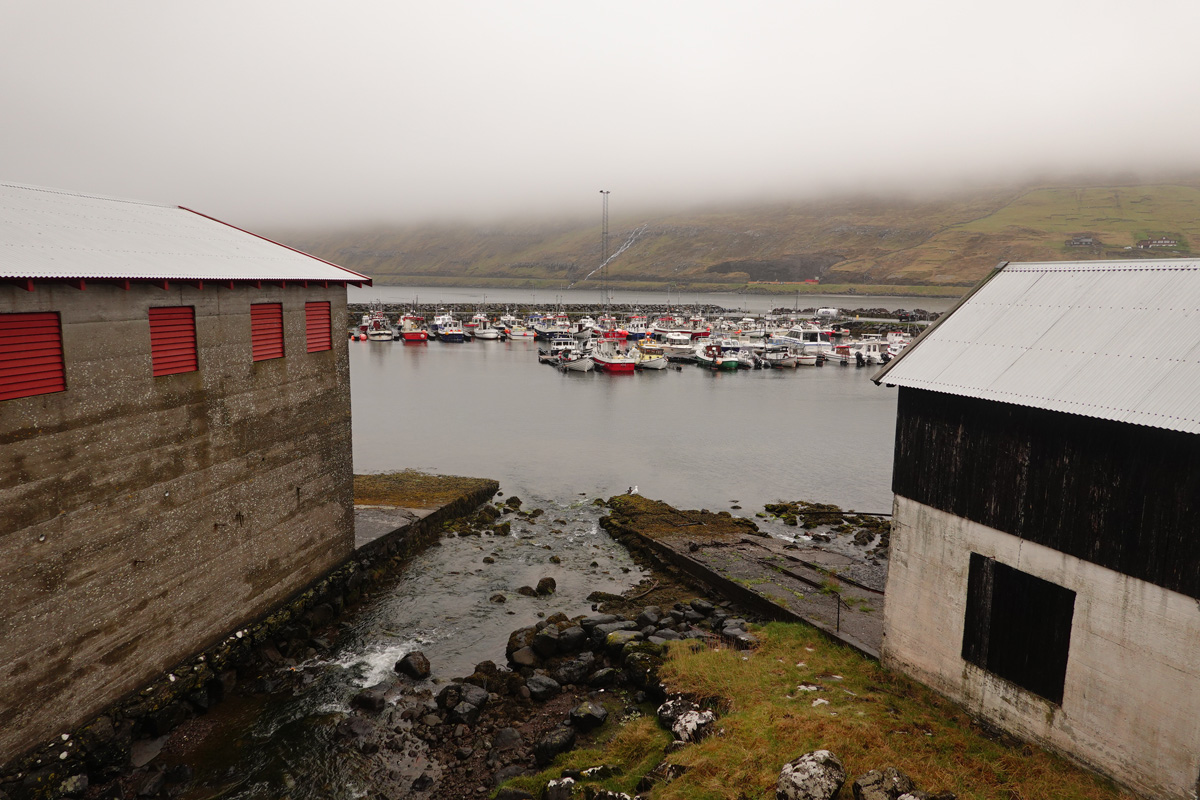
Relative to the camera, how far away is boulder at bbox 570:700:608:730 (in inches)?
538

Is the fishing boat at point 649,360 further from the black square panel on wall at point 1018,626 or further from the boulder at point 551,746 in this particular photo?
the black square panel on wall at point 1018,626

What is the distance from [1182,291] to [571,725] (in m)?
12.8

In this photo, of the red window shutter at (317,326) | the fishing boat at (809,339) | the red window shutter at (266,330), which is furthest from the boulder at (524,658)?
the fishing boat at (809,339)

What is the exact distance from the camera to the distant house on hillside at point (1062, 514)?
927 cm

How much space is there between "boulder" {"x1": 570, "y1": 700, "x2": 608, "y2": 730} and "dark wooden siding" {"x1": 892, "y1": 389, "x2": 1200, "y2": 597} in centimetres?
715

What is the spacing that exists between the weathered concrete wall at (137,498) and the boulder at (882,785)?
12.4m

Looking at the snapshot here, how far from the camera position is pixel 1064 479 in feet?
33.8

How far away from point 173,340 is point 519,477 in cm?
2452

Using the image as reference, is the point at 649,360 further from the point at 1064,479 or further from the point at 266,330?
the point at 1064,479

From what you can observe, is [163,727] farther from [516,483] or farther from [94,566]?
[516,483]

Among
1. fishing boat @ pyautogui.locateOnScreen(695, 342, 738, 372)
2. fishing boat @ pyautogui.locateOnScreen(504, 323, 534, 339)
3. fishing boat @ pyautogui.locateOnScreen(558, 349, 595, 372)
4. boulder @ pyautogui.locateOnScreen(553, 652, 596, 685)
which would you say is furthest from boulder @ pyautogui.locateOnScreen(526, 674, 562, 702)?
fishing boat @ pyautogui.locateOnScreen(504, 323, 534, 339)

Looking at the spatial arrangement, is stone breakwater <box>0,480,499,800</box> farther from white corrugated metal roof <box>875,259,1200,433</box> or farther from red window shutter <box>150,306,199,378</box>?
white corrugated metal roof <box>875,259,1200,433</box>

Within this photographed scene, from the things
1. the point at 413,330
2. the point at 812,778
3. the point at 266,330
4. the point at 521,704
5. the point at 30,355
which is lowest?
the point at 521,704

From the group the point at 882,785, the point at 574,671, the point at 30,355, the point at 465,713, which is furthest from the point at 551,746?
the point at 30,355
